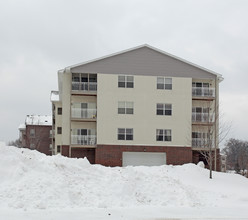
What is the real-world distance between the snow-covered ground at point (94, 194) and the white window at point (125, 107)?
17.4m

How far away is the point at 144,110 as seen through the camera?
124ft

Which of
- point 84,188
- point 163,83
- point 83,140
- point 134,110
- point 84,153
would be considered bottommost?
point 84,153

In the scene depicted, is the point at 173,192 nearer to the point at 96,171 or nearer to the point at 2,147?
the point at 96,171

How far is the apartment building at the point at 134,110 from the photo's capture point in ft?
123

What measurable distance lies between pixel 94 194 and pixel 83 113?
22.5 meters

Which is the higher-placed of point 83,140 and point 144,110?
point 144,110

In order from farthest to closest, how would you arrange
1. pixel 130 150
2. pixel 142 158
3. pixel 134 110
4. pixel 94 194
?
pixel 134 110 → pixel 142 158 → pixel 130 150 → pixel 94 194

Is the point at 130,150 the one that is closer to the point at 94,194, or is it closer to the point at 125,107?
the point at 125,107

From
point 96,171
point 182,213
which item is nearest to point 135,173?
point 96,171

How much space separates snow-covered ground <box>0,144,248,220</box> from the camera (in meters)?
13.4

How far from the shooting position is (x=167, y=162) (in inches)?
1480

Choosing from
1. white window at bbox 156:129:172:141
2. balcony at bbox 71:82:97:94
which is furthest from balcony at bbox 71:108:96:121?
white window at bbox 156:129:172:141

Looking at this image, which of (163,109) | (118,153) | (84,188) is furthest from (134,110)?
(84,188)

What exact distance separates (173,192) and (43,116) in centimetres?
7092
